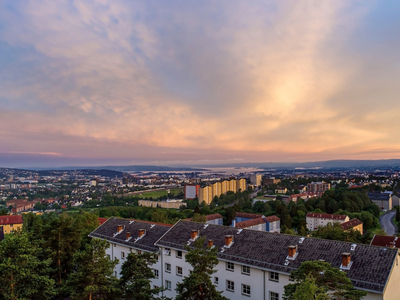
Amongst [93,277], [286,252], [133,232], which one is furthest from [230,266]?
[133,232]

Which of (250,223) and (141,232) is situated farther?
(250,223)

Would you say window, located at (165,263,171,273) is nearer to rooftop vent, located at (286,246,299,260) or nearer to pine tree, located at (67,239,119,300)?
pine tree, located at (67,239,119,300)

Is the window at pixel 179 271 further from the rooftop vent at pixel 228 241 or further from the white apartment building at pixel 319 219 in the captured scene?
the white apartment building at pixel 319 219

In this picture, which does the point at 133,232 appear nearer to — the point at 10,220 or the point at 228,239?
the point at 228,239

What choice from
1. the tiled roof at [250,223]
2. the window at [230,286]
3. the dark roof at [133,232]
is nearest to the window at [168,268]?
the dark roof at [133,232]

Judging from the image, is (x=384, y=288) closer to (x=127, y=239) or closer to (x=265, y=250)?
(x=265, y=250)

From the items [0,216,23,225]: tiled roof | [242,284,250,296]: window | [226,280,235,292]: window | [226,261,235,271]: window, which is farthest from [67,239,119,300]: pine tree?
[0,216,23,225]: tiled roof
